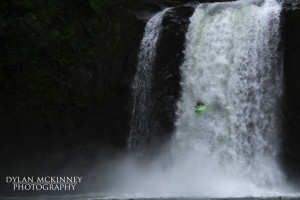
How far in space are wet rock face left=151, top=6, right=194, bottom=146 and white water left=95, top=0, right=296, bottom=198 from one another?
→ 279 millimetres

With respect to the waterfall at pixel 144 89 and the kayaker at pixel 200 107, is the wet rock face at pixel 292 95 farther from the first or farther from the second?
the waterfall at pixel 144 89

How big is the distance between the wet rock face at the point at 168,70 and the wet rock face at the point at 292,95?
3.27 metres

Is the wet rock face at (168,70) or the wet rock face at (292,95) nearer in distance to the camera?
the wet rock face at (292,95)

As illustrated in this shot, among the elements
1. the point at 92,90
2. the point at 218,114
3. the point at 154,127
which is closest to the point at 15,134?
the point at 92,90

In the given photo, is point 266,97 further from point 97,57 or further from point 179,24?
point 97,57

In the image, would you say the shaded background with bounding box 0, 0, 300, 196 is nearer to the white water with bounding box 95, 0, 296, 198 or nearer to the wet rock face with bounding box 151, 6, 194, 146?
the wet rock face with bounding box 151, 6, 194, 146

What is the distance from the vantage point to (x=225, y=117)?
12711 mm

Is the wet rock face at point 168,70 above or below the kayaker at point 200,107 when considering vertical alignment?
above

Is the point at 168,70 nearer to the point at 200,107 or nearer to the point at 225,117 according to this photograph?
the point at 200,107

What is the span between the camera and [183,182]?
13.1m

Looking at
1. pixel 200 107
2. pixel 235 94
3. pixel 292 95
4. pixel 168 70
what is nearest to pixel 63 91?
pixel 168 70

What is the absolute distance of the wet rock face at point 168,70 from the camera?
45.7ft

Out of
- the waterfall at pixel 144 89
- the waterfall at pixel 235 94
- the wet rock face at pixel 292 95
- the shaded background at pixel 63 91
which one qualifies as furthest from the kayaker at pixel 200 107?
the wet rock face at pixel 292 95

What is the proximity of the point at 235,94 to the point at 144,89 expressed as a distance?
3.07 metres
